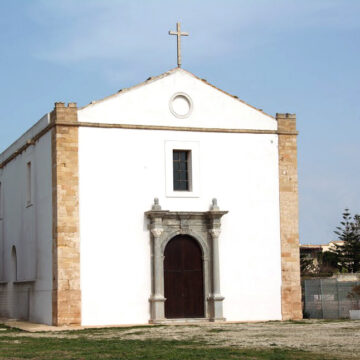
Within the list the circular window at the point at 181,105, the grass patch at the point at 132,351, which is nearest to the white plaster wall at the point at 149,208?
the circular window at the point at 181,105

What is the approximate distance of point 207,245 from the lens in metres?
28.2

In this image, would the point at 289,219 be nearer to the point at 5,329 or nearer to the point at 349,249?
the point at 5,329

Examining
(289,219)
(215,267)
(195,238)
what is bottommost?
(215,267)

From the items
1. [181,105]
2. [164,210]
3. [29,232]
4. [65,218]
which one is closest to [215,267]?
[164,210]

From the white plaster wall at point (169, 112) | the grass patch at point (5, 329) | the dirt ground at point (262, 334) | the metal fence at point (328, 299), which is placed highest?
the white plaster wall at point (169, 112)

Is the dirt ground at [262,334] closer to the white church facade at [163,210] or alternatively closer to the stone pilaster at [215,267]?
the stone pilaster at [215,267]

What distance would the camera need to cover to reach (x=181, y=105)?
94.1 feet

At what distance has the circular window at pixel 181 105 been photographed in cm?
2850

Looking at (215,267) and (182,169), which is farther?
(182,169)

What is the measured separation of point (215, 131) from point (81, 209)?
5.35 m

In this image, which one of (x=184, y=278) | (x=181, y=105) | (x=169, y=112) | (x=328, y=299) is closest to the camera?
(x=184, y=278)

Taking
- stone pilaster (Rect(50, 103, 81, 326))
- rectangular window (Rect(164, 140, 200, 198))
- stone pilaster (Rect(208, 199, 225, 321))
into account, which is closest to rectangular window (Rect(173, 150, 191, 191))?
rectangular window (Rect(164, 140, 200, 198))

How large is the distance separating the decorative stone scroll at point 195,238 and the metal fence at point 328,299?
13.0ft

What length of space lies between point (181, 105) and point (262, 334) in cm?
991
